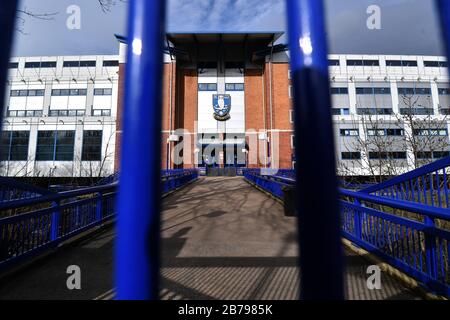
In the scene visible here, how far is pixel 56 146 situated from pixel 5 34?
126 feet

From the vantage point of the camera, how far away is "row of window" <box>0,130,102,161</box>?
1255 inches

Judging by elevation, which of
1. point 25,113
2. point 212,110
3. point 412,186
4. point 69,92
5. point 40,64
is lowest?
point 412,186

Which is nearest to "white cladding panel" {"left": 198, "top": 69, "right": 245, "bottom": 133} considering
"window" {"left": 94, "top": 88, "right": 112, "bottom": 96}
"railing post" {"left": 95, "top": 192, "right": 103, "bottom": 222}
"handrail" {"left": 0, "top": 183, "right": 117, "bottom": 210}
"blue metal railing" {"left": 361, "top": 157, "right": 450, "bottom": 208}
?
"window" {"left": 94, "top": 88, "right": 112, "bottom": 96}

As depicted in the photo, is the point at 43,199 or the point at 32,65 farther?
the point at 32,65

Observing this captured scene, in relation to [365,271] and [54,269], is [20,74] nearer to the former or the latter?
[54,269]

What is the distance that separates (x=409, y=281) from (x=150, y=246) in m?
3.45

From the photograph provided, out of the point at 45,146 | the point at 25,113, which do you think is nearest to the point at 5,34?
the point at 45,146

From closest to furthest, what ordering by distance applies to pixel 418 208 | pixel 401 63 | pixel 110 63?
pixel 418 208, pixel 110 63, pixel 401 63

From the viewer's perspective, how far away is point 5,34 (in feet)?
2.39

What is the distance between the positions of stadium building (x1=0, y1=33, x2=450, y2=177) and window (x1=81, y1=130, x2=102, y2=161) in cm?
13

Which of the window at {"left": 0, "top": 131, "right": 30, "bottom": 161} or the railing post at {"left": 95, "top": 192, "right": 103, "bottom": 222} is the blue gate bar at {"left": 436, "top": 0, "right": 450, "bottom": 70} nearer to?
the railing post at {"left": 95, "top": 192, "right": 103, "bottom": 222}

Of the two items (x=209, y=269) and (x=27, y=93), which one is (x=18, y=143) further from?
(x=209, y=269)

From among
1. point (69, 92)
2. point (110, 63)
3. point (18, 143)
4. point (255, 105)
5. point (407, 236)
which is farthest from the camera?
point (110, 63)

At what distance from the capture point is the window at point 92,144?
31.8 metres
